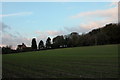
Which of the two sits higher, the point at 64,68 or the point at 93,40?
the point at 93,40

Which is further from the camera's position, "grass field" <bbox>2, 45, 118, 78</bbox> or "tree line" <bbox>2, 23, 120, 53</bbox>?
"tree line" <bbox>2, 23, 120, 53</bbox>

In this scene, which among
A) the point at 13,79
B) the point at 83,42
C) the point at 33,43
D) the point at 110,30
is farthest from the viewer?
the point at 33,43

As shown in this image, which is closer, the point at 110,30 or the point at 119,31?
the point at 119,31

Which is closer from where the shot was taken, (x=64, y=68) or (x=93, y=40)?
(x=64, y=68)

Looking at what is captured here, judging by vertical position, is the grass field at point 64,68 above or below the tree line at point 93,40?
below

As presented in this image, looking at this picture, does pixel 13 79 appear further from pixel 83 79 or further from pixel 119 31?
pixel 119 31

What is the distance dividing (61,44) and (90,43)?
59.4 ft

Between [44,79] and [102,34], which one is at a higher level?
[102,34]

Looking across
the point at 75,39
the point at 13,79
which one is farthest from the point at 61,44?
the point at 13,79

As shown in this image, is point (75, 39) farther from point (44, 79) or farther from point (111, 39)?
point (44, 79)

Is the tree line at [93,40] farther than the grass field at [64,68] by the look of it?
Yes

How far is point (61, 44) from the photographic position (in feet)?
445

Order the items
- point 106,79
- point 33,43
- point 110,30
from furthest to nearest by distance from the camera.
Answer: point 33,43 → point 110,30 → point 106,79

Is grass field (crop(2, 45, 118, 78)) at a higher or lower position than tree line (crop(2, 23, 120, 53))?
lower
